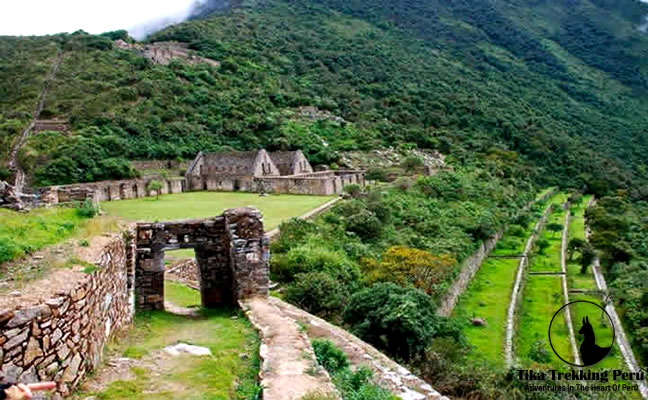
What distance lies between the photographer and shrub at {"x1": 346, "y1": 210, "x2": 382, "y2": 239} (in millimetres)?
28609

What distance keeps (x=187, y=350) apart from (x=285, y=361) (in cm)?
177

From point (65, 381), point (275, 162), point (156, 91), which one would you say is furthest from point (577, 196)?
point (65, 381)

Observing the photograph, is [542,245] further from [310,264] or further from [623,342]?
[310,264]

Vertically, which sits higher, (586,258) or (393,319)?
(393,319)

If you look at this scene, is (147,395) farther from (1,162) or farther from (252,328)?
(1,162)

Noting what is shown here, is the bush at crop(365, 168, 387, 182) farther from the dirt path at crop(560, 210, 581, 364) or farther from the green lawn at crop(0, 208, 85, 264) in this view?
the green lawn at crop(0, 208, 85, 264)

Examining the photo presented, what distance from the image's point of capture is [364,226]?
Result: 94.3 feet

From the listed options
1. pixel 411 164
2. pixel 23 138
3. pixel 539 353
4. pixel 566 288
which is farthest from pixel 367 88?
pixel 539 353

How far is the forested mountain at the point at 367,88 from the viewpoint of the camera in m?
59.3

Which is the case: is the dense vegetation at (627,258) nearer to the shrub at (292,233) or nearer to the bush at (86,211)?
the shrub at (292,233)

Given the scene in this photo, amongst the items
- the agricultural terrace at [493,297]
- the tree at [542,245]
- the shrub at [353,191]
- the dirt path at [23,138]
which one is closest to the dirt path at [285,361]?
the agricultural terrace at [493,297]

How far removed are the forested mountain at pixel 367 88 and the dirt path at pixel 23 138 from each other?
32.0 inches

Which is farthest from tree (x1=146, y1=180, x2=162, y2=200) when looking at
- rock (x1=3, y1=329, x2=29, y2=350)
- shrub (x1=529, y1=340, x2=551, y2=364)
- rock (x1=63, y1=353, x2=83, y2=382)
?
rock (x1=3, y1=329, x2=29, y2=350)

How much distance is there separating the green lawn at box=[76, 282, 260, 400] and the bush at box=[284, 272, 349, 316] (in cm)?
565
